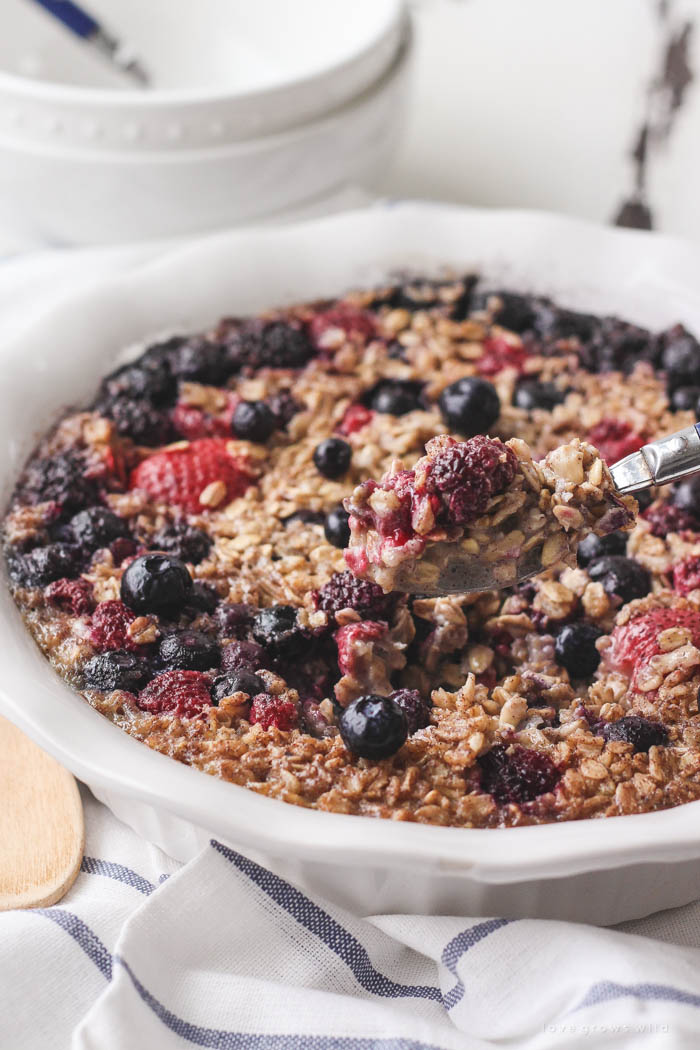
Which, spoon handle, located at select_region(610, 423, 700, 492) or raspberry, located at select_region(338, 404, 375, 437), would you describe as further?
raspberry, located at select_region(338, 404, 375, 437)

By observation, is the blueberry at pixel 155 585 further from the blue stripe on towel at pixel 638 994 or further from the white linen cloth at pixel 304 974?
the blue stripe on towel at pixel 638 994

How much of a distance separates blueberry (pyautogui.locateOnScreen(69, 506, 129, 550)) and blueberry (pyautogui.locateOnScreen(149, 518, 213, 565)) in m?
0.06

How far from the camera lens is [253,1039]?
5.10 feet

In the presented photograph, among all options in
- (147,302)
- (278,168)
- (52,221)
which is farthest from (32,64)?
(147,302)

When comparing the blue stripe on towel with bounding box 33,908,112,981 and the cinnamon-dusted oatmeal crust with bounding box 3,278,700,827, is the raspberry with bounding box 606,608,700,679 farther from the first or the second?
the blue stripe on towel with bounding box 33,908,112,981

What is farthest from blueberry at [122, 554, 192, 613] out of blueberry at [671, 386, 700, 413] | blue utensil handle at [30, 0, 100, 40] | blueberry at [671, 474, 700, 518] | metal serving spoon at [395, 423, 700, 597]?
blue utensil handle at [30, 0, 100, 40]

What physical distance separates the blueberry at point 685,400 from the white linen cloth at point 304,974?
3.24 ft

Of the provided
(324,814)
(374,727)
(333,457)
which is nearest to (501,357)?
(333,457)

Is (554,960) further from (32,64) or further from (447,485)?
(32,64)

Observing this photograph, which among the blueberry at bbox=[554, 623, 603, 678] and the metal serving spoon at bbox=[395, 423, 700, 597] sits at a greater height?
the metal serving spoon at bbox=[395, 423, 700, 597]

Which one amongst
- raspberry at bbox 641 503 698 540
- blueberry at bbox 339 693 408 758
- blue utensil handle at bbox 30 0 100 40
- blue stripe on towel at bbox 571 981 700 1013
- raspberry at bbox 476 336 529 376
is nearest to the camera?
blue stripe on towel at bbox 571 981 700 1013

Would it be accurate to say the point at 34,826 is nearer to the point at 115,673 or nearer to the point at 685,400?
the point at 115,673

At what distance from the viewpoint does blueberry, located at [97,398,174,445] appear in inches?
89.4

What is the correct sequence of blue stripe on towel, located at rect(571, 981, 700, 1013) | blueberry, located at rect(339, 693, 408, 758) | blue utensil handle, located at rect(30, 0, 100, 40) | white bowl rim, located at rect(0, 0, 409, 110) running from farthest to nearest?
blue utensil handle, located at rect(30, 0, 100, 40)
white bowl rim, located at rect(0, 0, 409, 110)
blueberry, located at rect(339, 693, 408, 758)
blue stripe on towel, located at rect(571, 981, 700, 1013)
